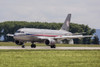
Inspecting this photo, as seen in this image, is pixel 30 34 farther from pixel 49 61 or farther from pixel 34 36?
pixel 49 61

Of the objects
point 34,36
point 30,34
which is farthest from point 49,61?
point 34,36

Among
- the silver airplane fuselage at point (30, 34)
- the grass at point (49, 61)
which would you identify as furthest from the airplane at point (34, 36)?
the grass at point (49, 61)

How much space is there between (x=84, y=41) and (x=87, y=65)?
168213 mm

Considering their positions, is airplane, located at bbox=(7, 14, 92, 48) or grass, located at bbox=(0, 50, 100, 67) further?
airplane, located at bbox=(7, 14, 92, 48)

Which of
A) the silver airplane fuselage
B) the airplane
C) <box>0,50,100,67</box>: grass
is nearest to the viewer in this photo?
<box>0,50,100,67</box>: grass

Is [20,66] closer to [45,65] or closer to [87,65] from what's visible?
[45,65]

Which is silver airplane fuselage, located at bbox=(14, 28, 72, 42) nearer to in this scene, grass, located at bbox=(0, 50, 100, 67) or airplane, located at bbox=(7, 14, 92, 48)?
airplane, located at bbox=(7, 14, 92, 48)

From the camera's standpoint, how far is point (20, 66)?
2733 centimetres

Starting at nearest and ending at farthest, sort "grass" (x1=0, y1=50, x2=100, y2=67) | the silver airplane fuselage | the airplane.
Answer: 1. "grass" (x1=0, y1=50, x2=100, y2=67)
2. the silver airplane fuselage
3. the airplane

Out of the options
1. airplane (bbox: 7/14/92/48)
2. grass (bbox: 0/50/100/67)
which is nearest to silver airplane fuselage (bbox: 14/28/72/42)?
airplane (bbox: 7/14/92/48)

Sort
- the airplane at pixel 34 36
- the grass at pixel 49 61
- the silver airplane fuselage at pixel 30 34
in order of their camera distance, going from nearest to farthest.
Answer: the grass at pixel 49 61
the silver airplane fuselage at pixel 30 34
the airplane at pixel 34 36

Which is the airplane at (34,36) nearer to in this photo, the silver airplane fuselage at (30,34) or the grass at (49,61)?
the silver airplane fuselage at (30,34)

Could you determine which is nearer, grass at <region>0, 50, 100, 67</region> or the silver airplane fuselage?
grass at <region>0, 50, 100, 67</region>

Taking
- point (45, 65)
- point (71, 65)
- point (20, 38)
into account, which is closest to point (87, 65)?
point (71, 65)
